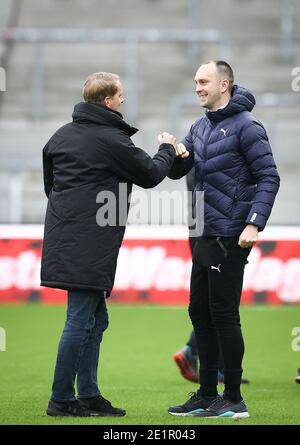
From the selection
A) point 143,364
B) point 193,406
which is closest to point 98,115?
point 193,406

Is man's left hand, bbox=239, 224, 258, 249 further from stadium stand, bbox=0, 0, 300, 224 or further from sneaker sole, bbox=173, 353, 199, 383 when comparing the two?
stadium stand, bbox=0, 0, 300, 224

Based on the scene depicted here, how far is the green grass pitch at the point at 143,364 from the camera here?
5.64 m

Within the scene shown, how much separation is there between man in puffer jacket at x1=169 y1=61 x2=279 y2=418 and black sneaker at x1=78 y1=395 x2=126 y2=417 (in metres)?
0.34

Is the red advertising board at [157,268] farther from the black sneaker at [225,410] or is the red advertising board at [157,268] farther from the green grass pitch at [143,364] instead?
the black sneaker at [225,410]

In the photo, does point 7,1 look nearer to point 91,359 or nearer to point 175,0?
point 175,0

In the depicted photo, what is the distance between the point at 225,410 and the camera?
5.43 meters

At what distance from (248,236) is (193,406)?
1.03m

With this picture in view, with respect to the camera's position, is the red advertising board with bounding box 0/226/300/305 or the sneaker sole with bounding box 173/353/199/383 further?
the red advertising board with bounding box 0/226/300/305

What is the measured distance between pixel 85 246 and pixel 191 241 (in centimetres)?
182

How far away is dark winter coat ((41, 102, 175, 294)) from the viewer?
207 inches

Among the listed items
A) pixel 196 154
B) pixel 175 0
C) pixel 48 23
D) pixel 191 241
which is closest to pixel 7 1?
pixel 48 23
